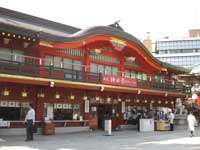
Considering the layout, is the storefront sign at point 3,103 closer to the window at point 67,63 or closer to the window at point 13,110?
the window at point 13,110

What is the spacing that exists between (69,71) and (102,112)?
729cm

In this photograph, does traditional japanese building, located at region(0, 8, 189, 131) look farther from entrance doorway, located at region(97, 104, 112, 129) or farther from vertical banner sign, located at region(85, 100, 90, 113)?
vertical banner sign, located at region(85, 100, 90, 113)

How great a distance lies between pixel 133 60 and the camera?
1361 inches

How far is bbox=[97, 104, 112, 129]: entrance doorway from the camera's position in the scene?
31334mm

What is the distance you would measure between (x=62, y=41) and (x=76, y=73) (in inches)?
105

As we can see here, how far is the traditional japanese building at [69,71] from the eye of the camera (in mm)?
23219

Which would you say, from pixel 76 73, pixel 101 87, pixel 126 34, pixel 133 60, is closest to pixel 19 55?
pixel 76 73

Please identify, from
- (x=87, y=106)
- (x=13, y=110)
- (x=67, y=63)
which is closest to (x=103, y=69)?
(x=87, y=106)

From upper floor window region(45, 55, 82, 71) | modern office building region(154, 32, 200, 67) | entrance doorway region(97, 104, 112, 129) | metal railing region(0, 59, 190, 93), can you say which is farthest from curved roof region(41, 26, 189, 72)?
Answer: modern office building region(154, 32, 200, 67)

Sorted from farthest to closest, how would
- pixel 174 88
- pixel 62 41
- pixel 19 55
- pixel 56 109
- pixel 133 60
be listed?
pixel 174 88 → pixel 133 60 → pixel 56 109 → pixel 62 41 → pixel 19 55

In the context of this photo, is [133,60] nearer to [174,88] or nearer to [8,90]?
[174,88]

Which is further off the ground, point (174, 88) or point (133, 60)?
point (133, 60)

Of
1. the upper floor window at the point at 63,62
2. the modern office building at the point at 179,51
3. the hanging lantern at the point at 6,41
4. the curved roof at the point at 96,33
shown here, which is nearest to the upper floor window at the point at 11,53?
the hanging lantern at the point at 6,41

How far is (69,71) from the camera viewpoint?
2611cm
